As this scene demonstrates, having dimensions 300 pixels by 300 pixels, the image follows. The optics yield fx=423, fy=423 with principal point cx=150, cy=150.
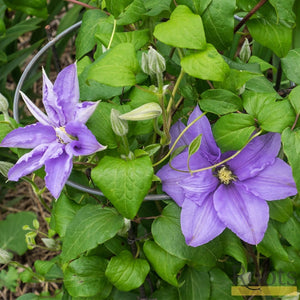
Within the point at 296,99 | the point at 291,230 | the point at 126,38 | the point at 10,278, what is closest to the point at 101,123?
the point at 126,38

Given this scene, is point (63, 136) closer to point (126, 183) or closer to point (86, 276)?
point (126, 183)

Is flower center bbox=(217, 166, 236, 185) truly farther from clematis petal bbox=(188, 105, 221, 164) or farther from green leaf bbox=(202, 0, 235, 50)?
green leaf bbox=(202, 0, 235, 50)

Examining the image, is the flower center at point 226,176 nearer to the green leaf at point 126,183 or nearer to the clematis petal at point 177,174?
the clematis petal at point 177,174

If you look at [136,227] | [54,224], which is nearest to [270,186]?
[136,227]

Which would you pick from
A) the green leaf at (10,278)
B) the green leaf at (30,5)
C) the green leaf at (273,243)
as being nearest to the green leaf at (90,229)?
the green leaf at (273,243)

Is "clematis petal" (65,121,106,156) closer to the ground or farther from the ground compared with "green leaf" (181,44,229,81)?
closer to the ground

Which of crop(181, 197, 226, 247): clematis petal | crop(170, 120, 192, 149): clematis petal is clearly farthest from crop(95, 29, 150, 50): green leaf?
crop(181, 197, 226, 247): clematis petal
